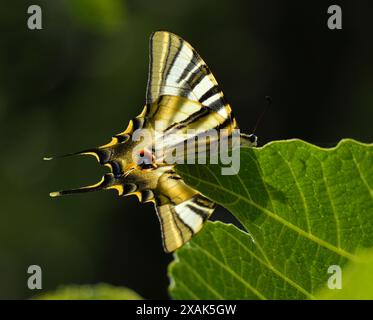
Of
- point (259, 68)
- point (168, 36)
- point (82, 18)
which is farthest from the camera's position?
point (259, 68)

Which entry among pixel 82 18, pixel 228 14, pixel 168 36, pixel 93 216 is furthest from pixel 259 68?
pixel 168 36

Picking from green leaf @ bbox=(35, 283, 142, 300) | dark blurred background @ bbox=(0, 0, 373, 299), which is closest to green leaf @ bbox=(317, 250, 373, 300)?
green leaf @ bbox=(35, 283, 142, 300)

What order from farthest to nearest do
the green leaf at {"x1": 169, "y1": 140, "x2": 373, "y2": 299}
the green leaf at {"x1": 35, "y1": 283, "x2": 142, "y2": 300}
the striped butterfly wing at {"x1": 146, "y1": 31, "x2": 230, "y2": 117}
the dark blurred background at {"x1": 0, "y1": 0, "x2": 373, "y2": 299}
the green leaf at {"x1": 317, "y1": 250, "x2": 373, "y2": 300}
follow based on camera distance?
the dark blurred background at {"x1": 0, "y1": 0, "x2": 373, "y2": 299} < the striped butterfly wing at {"x1": 146, "y1": 31, "x2": 230, "y2": 117} < the green leaf at {"x1": 35, "y1": 283, "x2": 142, "y2": 300} < the green leaf at {"x1": 169, "y1": 140, "x2": 373, "y2": 299} < the green leaf at {"x1": 317, "y1": 250, "x2": 373, "y2": 300}

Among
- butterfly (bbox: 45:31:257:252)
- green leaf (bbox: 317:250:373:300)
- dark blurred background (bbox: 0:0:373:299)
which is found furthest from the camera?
dark blurred background (bbox: 0:0:373:299)

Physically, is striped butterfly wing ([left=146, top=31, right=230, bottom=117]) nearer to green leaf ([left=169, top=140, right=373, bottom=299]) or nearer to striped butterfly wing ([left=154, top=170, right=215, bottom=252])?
striped butterfly wing ([left=154, top=170, right=215, bottom=252])

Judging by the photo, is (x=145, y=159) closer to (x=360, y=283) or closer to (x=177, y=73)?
(x=177, y=73)
